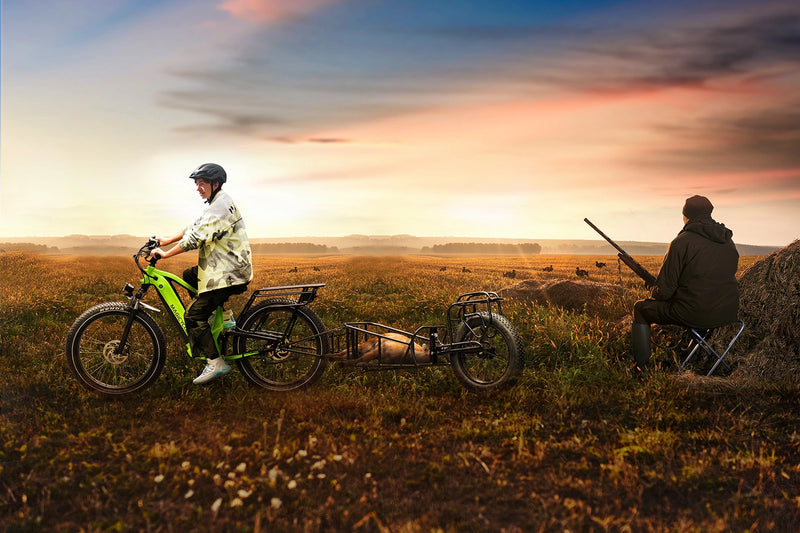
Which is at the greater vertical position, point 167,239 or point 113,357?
point 167,239

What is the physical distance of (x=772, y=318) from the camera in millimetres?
8383

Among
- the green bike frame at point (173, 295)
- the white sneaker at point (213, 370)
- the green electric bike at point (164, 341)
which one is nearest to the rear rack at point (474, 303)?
the green electric bike at point (164, 341)

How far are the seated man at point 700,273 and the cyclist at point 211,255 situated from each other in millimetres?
6478

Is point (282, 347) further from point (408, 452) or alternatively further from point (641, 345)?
point (641, 345)

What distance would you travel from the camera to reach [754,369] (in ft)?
25.5

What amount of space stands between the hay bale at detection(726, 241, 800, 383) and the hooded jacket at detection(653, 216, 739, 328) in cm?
110

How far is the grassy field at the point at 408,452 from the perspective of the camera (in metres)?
4.29

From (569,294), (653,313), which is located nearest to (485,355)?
(653,313)

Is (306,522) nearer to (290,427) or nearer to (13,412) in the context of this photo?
(290,427)

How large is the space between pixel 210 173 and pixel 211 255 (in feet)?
3.95

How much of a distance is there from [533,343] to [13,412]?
8.27m

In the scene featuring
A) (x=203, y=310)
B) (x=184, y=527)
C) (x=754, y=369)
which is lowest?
(x=184, y=527)

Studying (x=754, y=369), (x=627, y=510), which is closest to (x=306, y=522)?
(x=627, y=510)

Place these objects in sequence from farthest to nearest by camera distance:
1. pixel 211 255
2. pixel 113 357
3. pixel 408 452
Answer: pixel 113 357 < pixel 211 255 < pixel 408 452
